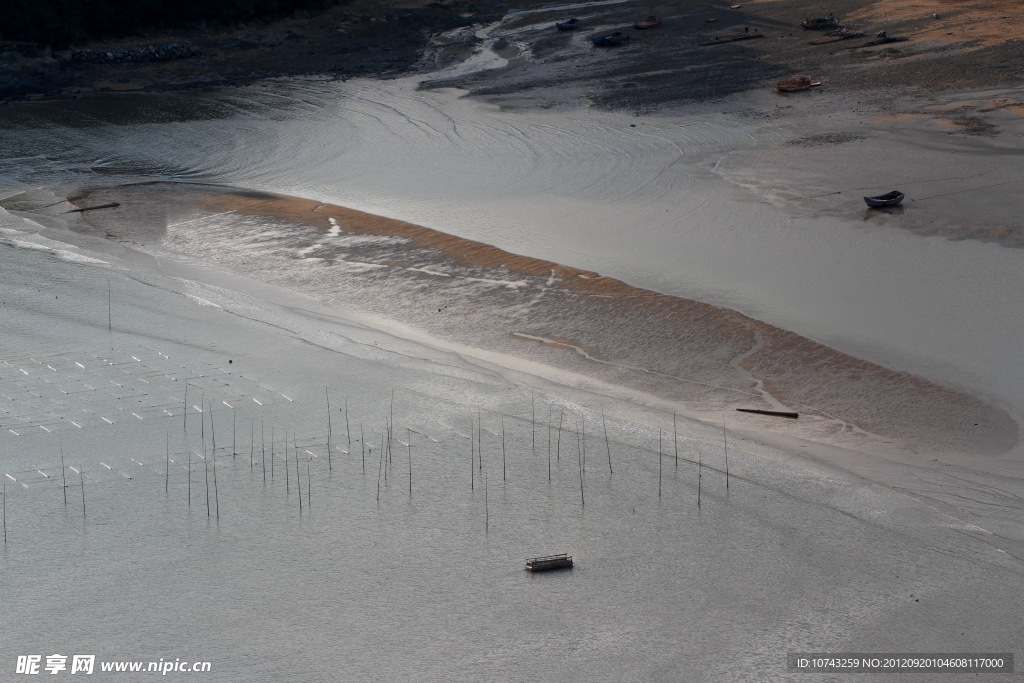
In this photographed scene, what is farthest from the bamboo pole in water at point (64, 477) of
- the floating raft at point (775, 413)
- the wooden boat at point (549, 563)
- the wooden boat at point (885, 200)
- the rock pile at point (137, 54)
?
the rock pile at point (137, 54)

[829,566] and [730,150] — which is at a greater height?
[730,150]

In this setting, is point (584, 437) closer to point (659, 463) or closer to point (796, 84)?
point (659, 463)

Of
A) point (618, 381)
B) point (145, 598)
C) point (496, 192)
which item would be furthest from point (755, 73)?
point (145, 598)

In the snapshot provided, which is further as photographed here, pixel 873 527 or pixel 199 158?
pixel 199 158

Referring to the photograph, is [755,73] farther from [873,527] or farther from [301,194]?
[873,527]

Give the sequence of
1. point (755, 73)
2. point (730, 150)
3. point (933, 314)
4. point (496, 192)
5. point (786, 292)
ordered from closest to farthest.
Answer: point (933, 314), point (786, 292), point (496, 192), point (730, 150), point (755, 73)

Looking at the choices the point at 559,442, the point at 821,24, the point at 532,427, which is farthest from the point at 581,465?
the point at 821,24

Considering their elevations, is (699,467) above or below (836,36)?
below

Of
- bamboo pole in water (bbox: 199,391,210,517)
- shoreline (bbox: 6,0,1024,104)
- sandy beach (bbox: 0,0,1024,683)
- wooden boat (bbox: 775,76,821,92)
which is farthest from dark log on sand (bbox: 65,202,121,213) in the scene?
wooden boat (bbox: 775,76,821,92)
